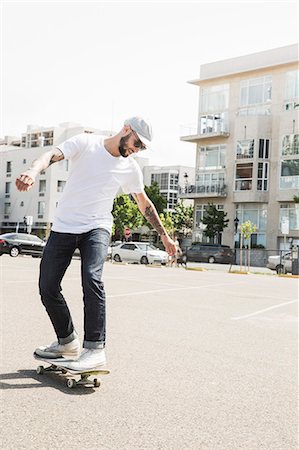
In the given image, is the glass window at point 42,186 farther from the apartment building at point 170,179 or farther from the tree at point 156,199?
the tree at point 156,199

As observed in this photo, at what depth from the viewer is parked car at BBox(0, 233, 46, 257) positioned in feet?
116

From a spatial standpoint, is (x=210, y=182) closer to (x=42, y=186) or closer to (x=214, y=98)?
(x=214, y=98)

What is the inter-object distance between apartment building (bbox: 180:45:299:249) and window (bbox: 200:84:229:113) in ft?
0.31

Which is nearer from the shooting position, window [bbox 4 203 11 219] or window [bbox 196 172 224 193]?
window [bbox 196 172 224 193]

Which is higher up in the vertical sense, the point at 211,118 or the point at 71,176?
the point at 211,118

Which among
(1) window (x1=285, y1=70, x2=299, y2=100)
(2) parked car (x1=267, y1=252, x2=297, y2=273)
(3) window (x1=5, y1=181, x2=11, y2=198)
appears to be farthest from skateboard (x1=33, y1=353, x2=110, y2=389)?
(3) window (x1=5, y1=181, x2=11, y2=198)

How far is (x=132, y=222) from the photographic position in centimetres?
7294

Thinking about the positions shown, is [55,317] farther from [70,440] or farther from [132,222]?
[132,222]

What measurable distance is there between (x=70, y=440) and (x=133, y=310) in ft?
21.0

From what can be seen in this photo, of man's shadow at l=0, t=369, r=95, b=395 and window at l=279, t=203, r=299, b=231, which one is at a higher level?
window at l=279, t=203, r=299, b=231

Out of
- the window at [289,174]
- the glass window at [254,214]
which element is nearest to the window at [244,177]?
the glass window at [254,214]

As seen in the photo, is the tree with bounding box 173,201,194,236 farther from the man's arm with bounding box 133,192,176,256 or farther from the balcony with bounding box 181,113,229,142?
the man's arm with bounding box 133,192,176,256

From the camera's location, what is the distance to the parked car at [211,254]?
48.8 metres

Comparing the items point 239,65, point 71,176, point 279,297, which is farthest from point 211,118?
point 71,176
